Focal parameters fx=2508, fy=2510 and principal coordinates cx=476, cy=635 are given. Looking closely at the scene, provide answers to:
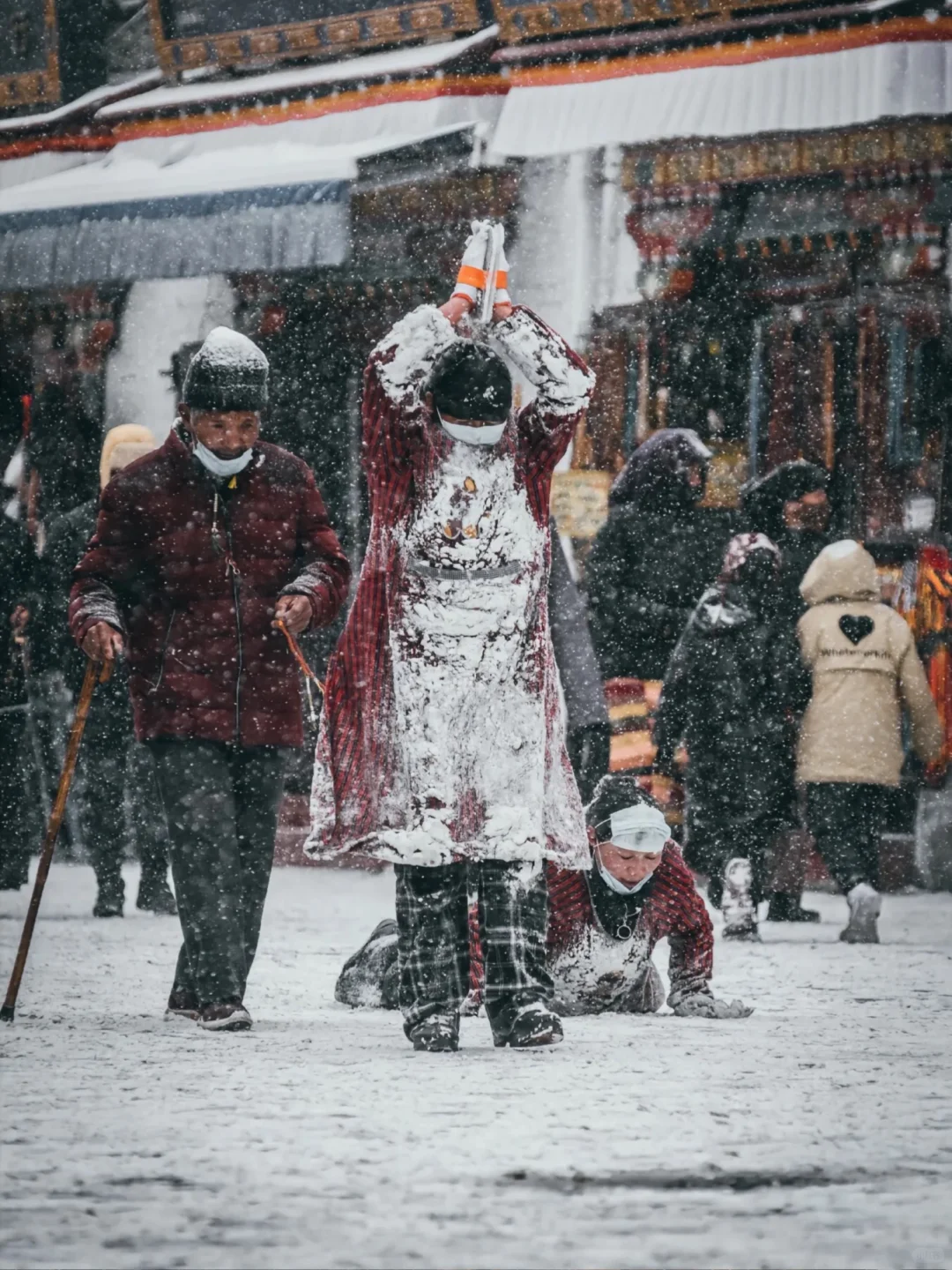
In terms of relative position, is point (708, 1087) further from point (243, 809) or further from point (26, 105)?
point (26, 105)

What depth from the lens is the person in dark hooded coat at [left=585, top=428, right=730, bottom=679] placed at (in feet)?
32.4

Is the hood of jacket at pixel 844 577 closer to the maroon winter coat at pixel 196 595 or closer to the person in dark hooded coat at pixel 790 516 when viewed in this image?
the person in dark hooded coat at pixel 790 516

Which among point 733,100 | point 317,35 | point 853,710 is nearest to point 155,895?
point 853,710

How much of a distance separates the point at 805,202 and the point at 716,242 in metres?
0.53

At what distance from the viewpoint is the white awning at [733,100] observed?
37.7 feet

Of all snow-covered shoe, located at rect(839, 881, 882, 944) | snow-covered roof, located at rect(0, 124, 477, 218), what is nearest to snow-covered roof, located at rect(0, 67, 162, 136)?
snow-covered roof, located at rect(0, 124, 477, 218)

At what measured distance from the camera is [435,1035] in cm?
559

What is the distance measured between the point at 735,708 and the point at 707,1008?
3232 mm

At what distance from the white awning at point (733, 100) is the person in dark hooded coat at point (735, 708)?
9.40 ft

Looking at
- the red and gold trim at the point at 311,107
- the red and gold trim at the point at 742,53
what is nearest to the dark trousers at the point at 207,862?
the red and gold trim at the point at 742,53

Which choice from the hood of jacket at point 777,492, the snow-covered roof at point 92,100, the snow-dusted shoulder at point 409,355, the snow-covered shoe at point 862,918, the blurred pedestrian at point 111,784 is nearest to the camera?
the snow-dusted shoulder at point 409,355

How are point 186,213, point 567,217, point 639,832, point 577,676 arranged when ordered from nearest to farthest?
point 639,832 → point 577,676 → point 567,217 → point 186,213

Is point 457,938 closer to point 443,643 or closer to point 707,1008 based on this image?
point 443,643

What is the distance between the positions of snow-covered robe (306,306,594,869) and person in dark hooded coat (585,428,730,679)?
4.00m
